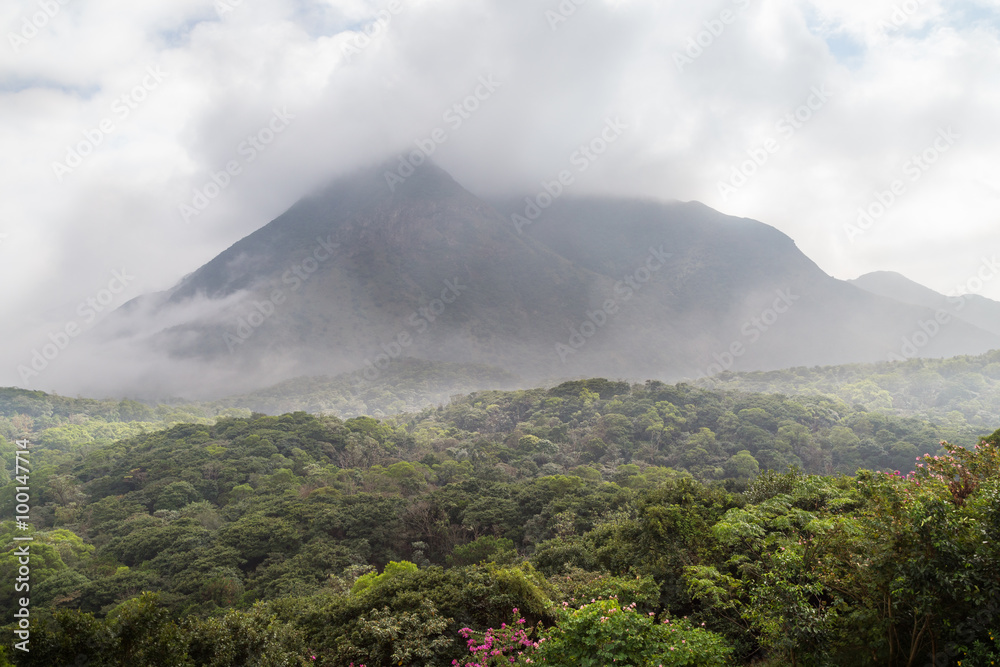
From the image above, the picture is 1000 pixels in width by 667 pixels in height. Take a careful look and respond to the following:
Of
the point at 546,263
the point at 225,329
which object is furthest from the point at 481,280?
the point at 225,329

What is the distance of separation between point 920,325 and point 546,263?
4955 inches

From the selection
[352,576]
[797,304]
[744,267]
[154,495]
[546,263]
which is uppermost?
[546,263]

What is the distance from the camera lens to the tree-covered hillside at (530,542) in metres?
6.62

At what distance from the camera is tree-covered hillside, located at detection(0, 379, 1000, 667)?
261 inches

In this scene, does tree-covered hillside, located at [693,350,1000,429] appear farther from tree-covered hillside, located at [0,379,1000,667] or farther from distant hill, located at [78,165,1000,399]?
distant hill, located at [78,165,1000,399]

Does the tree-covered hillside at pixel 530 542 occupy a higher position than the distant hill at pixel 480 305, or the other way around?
the distant hill at pixel 480 305

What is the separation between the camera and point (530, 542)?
28000 millimetres

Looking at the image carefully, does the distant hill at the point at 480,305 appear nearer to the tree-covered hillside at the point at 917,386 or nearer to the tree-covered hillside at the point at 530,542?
the tree-covered hillside at the point at 917,386

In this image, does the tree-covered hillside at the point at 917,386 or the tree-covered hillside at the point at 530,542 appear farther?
the tree-covered hillside at the point at 917,386

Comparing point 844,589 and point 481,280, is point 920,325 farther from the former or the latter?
point 844,589

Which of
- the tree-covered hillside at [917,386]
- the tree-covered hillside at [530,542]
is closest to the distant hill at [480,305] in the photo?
the tree-covered hillside at [917,386]

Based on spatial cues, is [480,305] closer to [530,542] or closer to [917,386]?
[917,386]

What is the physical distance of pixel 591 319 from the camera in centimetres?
17325

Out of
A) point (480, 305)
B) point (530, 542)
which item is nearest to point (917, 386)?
point (530, 542)
